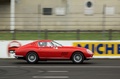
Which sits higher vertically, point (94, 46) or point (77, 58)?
point (94, 46)

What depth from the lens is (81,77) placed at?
12.9m

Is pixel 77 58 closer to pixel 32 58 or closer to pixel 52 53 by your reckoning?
pixel 52 53

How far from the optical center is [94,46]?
72.8 feet

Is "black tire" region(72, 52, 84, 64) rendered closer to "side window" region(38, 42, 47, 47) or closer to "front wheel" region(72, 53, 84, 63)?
"front wheel" region(72, 53, 84, 63)

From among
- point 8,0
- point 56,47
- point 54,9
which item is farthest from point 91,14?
point 56,47

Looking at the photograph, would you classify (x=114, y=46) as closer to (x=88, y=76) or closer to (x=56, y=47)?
(x=56, y=47)

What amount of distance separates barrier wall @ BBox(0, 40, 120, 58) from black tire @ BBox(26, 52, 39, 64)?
12.1 ft

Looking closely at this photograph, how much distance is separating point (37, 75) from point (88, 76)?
6.12 feet

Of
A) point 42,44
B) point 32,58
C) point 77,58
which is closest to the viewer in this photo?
point 77,58

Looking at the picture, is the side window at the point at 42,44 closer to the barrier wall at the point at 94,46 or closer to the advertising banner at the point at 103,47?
the barrier wall at the point at 94,46

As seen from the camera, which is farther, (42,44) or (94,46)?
(94,46)

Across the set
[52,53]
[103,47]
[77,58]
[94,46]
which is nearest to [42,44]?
[52,53]

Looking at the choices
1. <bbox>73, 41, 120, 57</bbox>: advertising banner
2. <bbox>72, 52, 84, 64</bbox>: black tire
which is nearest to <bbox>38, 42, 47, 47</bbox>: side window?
<bbox>72, 52, 84, 64</bbox>: black tire

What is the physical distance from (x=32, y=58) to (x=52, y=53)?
1030mm
